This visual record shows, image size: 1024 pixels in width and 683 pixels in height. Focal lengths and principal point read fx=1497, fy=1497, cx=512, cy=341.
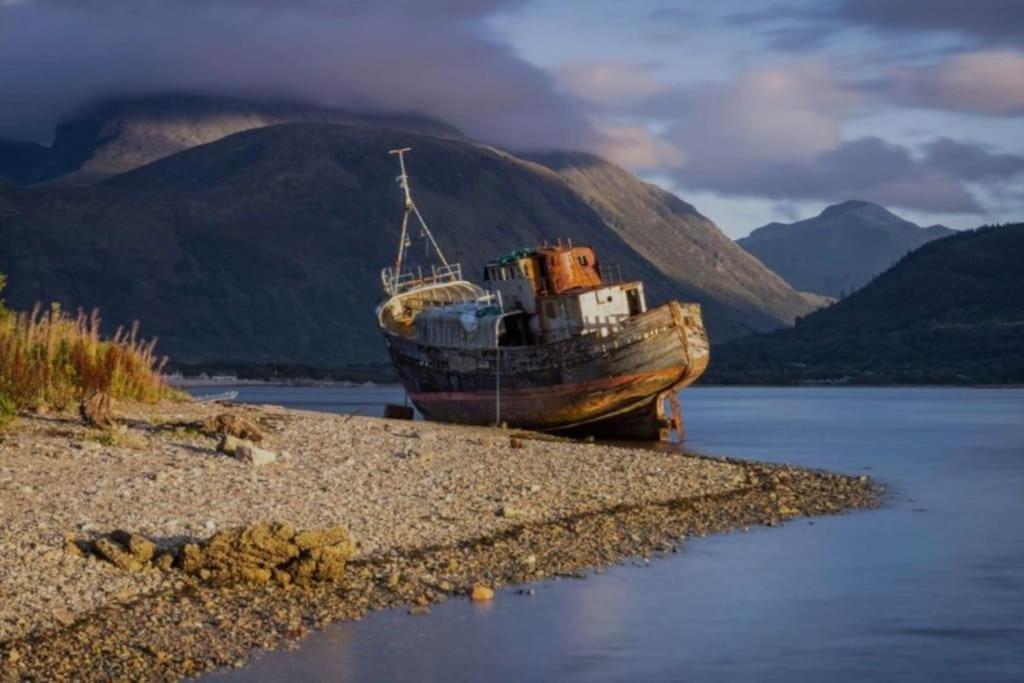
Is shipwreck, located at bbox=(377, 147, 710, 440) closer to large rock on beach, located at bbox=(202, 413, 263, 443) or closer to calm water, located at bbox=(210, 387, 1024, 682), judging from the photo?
calm water, located at bbox=(210, 387, 1024, 682)

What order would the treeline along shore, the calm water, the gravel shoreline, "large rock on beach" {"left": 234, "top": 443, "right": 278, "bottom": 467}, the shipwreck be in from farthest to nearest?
1. the shipwreck
2. "large rock on beach" {"left": 234, "top": 443, "right": 278, "bottom": 467}
3. the calm water
4. the treeline along shore
5. the gravel shoreline

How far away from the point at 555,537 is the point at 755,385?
122 metres

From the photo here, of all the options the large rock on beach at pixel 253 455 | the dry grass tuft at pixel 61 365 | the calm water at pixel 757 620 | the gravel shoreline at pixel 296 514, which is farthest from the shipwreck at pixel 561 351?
the large rock on beach at pixel 253 455

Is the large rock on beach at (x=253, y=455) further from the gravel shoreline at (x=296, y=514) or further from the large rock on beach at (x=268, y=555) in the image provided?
the large rock on beach at (x=268, y=555)

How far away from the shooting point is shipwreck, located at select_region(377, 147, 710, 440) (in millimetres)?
43844

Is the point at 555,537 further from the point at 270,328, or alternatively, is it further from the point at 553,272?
the point at 270,328

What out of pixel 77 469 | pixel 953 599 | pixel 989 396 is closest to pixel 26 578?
pixel 77 469

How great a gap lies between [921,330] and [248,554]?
12969cm

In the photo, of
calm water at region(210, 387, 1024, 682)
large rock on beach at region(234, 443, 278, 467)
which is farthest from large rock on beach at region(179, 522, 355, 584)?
large rock on beach at region(234, 443, 278, 467)

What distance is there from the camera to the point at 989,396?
112562 millimetres

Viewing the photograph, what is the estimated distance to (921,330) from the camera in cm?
13988

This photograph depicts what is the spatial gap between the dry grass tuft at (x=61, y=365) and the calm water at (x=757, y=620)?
1145 centimetres

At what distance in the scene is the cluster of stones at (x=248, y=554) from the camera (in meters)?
16.7

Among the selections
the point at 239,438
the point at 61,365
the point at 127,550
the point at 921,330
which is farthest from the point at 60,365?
the point at 921,330
